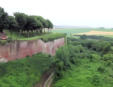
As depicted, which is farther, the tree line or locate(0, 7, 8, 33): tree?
the tree line

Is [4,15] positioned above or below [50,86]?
above

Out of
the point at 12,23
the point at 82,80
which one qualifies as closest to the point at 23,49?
the point at 12,23

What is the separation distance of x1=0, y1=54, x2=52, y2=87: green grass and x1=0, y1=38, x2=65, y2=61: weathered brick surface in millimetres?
631

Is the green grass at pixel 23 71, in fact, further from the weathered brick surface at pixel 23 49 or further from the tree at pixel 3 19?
the tree at pixel 3 19

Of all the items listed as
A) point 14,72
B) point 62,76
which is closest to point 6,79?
point 14,72

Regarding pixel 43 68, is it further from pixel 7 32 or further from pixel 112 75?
pixel 112 75

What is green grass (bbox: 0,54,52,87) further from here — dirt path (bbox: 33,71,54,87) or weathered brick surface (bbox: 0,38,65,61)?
weathered brick surface (bbox: 0,38,65,61)

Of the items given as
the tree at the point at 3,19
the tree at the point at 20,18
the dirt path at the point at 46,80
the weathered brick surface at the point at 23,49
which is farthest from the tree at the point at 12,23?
the dirt path at the point at 46,80

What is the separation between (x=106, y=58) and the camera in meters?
30.3

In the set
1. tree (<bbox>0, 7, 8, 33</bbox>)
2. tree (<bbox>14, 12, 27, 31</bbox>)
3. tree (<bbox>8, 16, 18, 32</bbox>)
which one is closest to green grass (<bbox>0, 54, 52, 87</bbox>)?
tree (<bbox>0, 7, 8, 33</bbox>)

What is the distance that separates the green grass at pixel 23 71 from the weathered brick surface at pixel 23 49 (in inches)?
24.8

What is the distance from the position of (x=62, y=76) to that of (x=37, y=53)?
4639 millimetres

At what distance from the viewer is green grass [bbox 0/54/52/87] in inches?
604

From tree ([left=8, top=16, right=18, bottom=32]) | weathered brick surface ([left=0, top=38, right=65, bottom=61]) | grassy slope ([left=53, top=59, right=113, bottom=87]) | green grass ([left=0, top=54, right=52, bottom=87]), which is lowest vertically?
grassy slope ([left=53, top=59, right=113, bottom=87])
